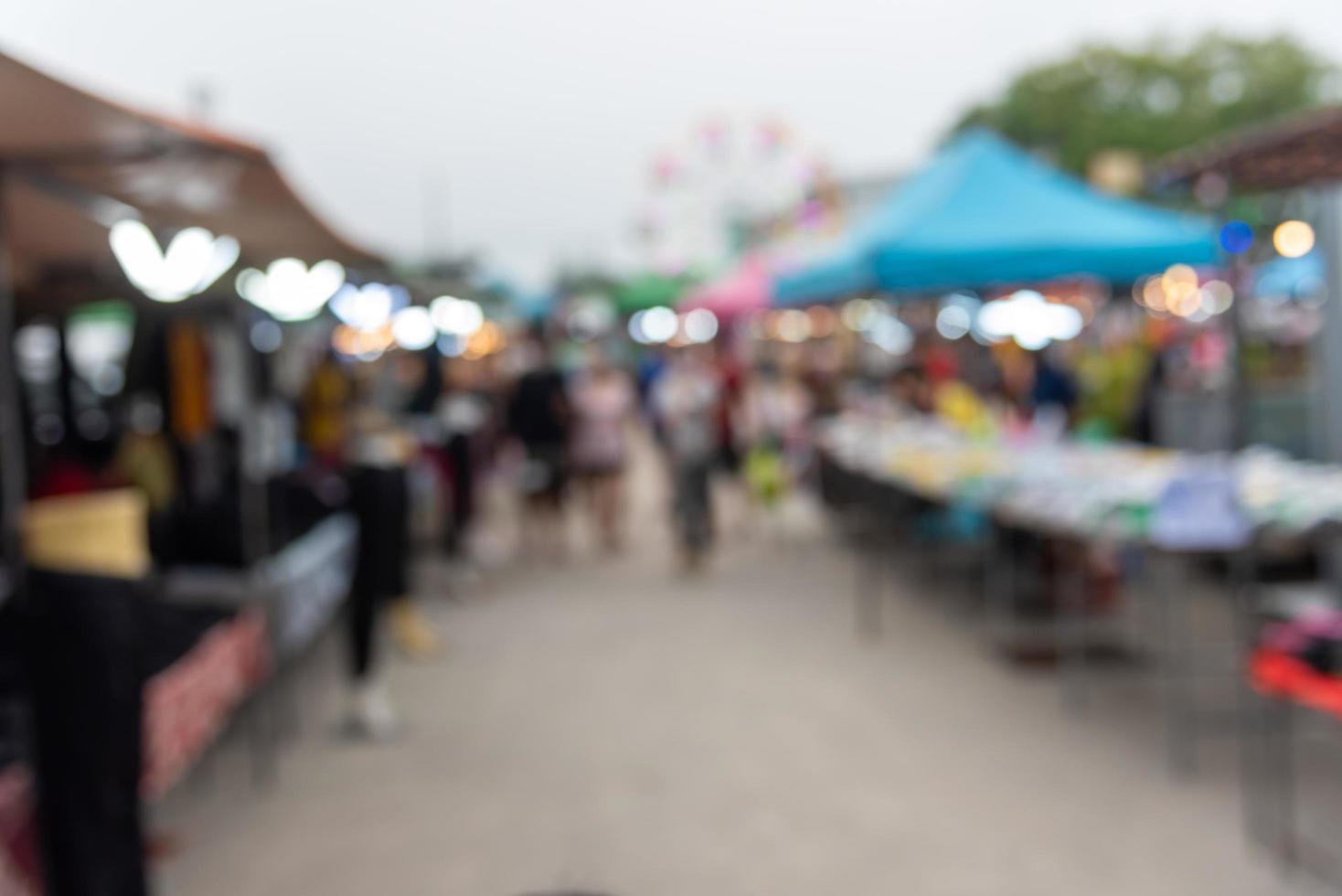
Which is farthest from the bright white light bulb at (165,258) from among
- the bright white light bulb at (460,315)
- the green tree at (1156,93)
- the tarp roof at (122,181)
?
the green tree at (1156,93)

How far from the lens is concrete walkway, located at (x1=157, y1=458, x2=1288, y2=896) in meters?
4.25

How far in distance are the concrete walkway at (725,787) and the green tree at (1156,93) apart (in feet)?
98.5

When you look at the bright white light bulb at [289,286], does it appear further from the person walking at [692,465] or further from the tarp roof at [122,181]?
the person walking at [692,465]

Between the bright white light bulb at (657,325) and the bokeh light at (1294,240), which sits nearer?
the bokeh light at (1294,240)

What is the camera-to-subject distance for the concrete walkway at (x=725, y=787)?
167 inches

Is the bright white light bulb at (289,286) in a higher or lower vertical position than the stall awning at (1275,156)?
lower

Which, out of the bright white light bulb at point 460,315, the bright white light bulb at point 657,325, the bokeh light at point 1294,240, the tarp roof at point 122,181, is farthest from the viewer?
the bright white light bulb at point 657,325

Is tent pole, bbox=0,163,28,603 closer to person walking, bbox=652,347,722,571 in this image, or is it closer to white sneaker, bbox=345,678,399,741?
white sneaker, bbox=345,678,399,741

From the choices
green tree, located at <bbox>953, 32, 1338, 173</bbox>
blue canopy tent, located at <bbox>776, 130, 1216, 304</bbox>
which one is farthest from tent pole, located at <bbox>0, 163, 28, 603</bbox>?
green tree, located at <bbox>953, 32, 1338, 173</bbox>

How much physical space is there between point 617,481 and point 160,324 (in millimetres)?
4289

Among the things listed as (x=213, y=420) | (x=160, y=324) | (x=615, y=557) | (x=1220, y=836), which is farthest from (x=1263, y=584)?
(x=160, y=324)

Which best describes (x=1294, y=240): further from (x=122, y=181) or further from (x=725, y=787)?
(x=122, y=181)

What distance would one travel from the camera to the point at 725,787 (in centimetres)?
513

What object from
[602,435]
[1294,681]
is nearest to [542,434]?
[602,435]
